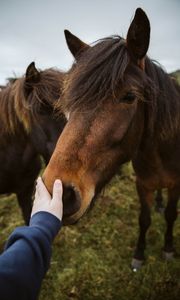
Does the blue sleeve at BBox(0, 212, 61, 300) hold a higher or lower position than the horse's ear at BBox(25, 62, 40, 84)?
lower

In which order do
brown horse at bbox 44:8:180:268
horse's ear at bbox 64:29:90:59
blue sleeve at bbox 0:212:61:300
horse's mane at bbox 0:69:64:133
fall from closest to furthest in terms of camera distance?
blue sleeve at bbox 0:212:61:300 < brown horse at bbox 44:8:180:268 < horse's ear at bbox 64:29:90:59 < horse's mane at bbox 0:69:64:133

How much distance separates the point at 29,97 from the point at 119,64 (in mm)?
1633

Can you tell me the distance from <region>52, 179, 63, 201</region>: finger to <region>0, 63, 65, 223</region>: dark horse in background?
156 cm

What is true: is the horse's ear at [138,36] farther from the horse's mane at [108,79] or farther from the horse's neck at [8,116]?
the horse's neck at [8,116]

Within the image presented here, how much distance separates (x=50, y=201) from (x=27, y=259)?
35 centimetres

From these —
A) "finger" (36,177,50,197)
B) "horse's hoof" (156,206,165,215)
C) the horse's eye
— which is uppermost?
the horse's eye

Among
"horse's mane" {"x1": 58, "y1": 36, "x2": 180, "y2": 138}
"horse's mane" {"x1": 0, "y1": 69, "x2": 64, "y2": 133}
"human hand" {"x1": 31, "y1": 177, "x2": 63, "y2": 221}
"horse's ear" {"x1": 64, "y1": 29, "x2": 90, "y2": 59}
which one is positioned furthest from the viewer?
"horse's mane" {"x1": 0, "y1": 69, "x2": 64, "y2": 133}

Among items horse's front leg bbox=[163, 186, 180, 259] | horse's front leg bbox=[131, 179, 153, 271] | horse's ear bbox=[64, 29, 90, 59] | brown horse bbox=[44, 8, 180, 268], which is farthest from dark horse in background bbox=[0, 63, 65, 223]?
horse's front leg bbox=[163, 186, 180, 259]

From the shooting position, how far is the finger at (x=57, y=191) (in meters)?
1.49

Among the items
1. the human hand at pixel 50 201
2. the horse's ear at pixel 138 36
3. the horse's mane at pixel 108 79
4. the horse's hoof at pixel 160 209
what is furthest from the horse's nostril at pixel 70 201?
the horse's hoof at pixel 160 209

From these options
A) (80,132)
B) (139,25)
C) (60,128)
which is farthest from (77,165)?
(60,128)

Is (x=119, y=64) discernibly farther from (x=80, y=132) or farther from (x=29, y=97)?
(x=29, y=97)

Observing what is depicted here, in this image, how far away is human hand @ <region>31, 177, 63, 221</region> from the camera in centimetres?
145

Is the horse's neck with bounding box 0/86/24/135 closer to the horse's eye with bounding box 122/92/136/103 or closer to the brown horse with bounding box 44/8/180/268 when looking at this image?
the brown horse with bounding box 44/8/180/268
